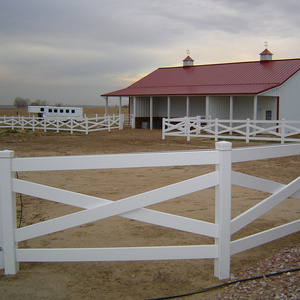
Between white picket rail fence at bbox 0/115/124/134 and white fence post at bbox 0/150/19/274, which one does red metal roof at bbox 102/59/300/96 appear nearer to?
white picket rail fence at bbox 0/115/124/134

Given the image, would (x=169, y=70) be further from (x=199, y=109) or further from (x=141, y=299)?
(x=141, y=299)

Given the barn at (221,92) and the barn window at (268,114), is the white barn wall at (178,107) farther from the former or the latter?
the barn window at (268,114)

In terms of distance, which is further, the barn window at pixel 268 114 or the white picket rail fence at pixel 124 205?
the barn window at pixel 268 114

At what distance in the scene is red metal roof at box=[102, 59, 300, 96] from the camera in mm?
27156

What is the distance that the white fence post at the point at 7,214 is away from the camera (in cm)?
407

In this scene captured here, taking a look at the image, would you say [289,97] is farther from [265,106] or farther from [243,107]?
[243,107]

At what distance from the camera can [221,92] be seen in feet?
86.7

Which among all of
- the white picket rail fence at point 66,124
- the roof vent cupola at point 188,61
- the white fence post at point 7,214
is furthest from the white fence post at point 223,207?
the roof vent cupola at point 188,61

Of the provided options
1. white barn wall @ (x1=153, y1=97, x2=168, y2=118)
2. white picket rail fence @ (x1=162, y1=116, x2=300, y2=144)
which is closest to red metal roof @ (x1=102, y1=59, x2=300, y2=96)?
white barn wall @ (x1=153, y1=97, x2=168, y2=118)

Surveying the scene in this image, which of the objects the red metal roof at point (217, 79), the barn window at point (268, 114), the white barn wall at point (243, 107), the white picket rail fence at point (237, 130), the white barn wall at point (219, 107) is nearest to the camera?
the white picket rail fence at point (237, 130)

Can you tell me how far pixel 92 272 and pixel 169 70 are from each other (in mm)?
32774

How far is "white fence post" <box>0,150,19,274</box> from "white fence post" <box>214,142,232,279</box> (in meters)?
2.03

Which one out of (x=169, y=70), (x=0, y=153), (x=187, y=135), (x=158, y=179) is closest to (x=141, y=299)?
(x=0, y=153)

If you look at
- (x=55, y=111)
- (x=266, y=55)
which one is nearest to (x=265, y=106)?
(x=266, y=55)
